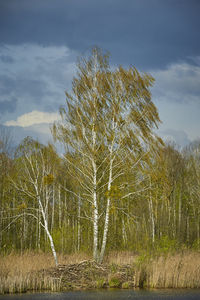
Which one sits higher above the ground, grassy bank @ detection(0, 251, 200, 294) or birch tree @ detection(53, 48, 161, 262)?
birch tree @ detection(53, 48, 161, 262)

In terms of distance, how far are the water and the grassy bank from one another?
2.58ft

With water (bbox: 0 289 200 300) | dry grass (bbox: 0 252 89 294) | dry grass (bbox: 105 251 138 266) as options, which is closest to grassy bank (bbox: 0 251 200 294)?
dry grass (bbox: 0 252 89 294)

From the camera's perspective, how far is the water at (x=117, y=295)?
12.5m

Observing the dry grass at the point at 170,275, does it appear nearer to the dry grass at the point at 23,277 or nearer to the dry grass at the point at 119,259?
the dry grass at the point at 119,259

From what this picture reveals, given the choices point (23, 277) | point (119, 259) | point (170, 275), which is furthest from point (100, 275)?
point (23, 277)

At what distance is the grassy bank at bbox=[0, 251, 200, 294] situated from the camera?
1451cm

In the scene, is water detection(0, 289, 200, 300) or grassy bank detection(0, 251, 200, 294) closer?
water detection(0, 289, 200, 300)

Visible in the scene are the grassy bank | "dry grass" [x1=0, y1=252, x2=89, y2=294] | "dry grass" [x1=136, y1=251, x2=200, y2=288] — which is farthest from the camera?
"dry grass" [x1=136, y1=251, x2=200, y2=288]

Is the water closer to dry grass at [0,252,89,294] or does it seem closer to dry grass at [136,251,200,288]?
dry grass at [136,251,200,288]

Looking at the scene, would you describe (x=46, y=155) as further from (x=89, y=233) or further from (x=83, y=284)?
(x=83, y=284)

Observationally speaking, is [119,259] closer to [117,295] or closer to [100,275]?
[100,275]

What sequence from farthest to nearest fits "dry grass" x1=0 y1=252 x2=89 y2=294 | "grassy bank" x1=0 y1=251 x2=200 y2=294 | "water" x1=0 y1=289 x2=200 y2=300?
1. "grassy bank" x1=0 y1=251 x2=200 y2=294
2. "dry grass" x1=0 y1=252 x2=89 y2=294
3. "water" x1=0 y1=289 x2=200 y2=300

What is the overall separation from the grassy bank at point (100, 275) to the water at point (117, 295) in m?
0.79

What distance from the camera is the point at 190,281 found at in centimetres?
1474
